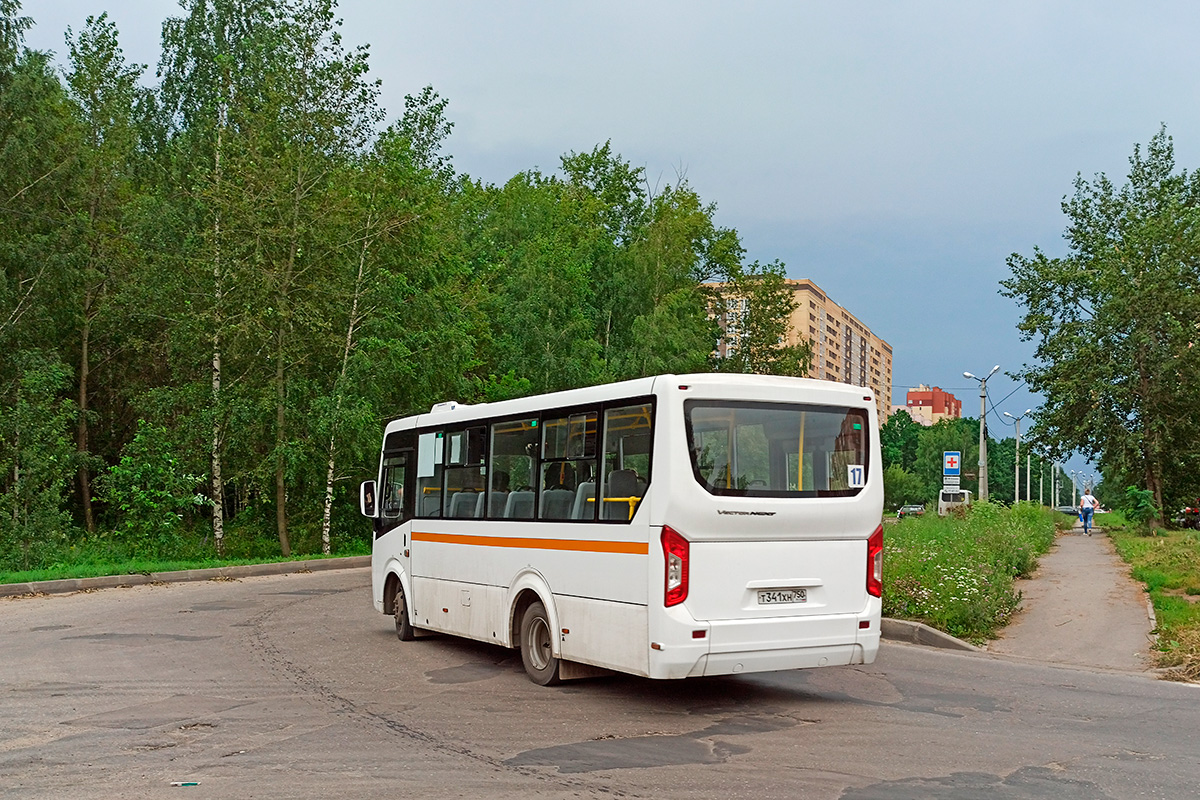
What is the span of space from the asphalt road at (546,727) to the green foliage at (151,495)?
43.9 ft

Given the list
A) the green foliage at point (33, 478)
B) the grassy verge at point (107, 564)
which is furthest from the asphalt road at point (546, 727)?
the green foliage at point (33, 478)

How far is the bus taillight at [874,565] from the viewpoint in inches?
392

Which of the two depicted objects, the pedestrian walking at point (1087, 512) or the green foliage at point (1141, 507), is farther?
the pedestrian walking at point (1087, 512)

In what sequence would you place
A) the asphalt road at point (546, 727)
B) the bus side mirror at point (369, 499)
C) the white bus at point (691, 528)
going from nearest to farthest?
1. the asphalt road at point (546, 727)
2. the white bus at point (691, 528)
3. the bus side mirror at point (369, 499)

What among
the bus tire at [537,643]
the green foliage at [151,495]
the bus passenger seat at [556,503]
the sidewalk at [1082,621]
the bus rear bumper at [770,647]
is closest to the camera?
the bus rear bumper at [770,647]

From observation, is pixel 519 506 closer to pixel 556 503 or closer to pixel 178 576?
pixel 556 503

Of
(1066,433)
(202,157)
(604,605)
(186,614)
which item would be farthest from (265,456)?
(1066,433)

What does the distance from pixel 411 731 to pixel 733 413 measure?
11.7 ft

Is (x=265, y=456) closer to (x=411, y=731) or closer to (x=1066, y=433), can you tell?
(x=411, y=731)

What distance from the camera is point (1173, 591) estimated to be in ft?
54.9

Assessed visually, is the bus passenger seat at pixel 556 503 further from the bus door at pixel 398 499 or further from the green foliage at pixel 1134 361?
the green foliage at pixel 1134 361

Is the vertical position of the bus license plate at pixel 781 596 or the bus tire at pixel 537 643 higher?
the bus license plate at pixel 781 596

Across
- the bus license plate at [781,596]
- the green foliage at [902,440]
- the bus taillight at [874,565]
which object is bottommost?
the bus license plate at [781,596]

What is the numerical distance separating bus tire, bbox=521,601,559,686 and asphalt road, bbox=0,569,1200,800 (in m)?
0.18
